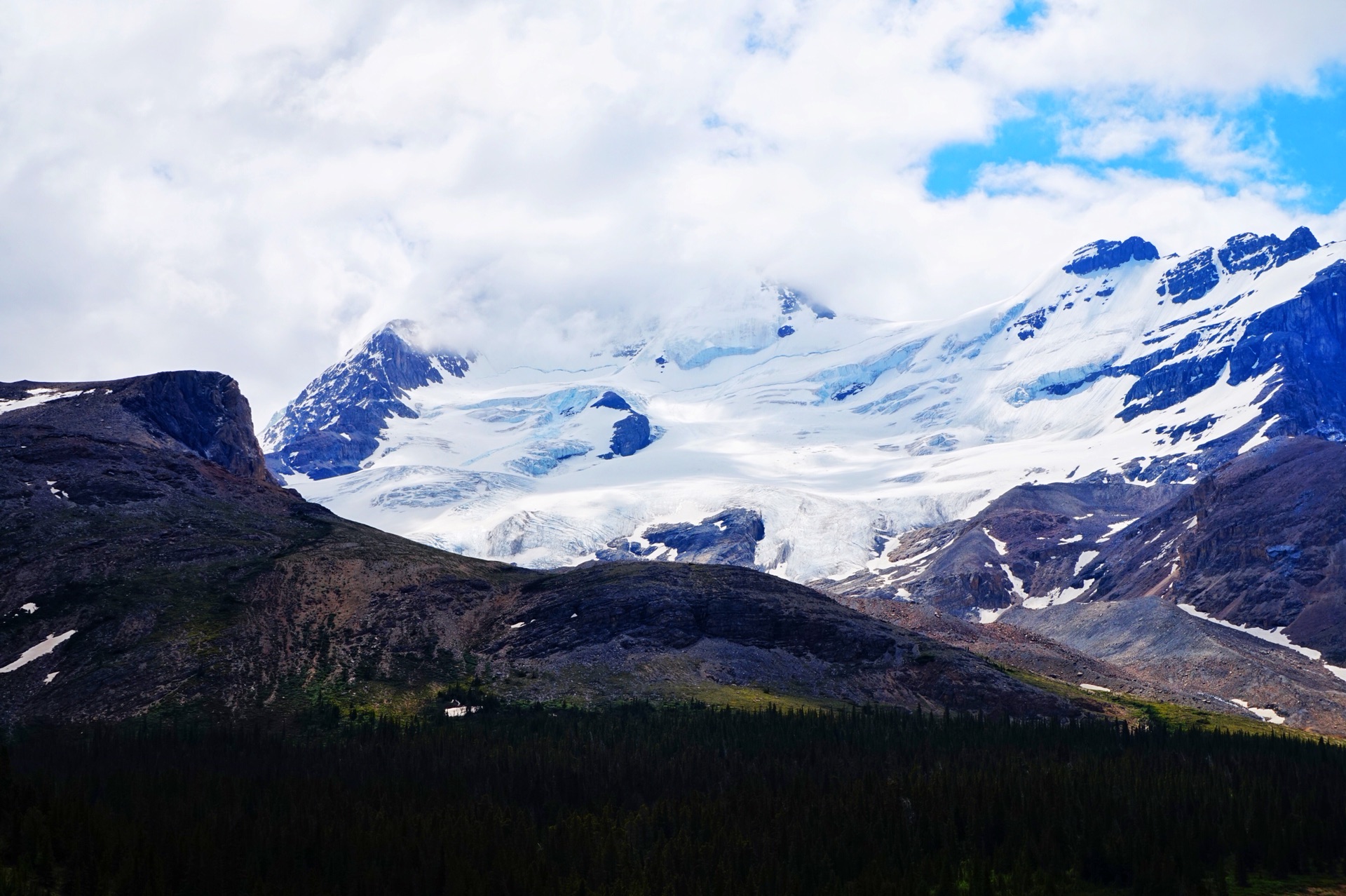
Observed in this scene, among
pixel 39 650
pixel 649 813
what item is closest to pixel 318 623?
pixel 39 650

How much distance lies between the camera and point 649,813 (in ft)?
325

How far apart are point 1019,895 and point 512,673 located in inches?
3422

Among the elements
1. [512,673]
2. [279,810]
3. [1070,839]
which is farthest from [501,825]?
[512,673]

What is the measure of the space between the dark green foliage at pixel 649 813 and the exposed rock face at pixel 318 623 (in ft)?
60.7

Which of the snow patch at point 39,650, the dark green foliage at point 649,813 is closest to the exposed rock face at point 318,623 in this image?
the snow patch at point 39,650

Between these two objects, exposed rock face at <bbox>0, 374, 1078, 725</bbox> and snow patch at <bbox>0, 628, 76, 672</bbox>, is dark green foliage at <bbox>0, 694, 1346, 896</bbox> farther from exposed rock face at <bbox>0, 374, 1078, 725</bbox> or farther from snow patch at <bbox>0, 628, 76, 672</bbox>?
snow patch at <bbox>0, 628, 76, 672</bbox>

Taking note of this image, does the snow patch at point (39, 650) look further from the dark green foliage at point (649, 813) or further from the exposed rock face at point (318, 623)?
the dark green foliage at point (649, 813)

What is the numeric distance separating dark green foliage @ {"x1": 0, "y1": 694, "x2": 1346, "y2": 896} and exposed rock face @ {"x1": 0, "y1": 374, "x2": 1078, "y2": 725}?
60.7 ft

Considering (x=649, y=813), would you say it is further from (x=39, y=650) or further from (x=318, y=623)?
(x=39, y=650)

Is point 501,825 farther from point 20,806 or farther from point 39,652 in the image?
point 39,652

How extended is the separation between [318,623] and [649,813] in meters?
77.9

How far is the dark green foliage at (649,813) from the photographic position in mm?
81625

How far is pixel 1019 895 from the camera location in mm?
83875

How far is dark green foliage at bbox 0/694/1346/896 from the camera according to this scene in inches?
3214
